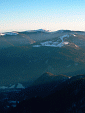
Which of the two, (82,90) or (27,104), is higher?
(82,90)

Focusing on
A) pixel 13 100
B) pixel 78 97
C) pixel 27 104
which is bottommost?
pixel 13 100

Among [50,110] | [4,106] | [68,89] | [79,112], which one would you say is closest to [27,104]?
[50,110]

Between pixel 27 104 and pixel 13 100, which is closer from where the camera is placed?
pixel 27 104

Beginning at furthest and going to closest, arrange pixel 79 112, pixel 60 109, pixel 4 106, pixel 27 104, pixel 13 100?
1. pixel 13 100
2. pixel 4 106
3. pixel 27 104
4. pixel 60 109
5. pixel 79 112

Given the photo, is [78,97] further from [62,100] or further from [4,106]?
[4,106]

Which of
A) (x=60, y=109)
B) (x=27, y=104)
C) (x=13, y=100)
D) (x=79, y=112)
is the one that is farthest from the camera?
(x=13, y=100)

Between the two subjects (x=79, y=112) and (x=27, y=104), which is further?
(x=27, y=104)

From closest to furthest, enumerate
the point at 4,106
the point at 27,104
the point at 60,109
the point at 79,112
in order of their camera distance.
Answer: the point at 79,112, the point at 60,109, the point at 27,104, the point at 4,106

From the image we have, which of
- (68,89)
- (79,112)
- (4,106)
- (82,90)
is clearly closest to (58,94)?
(68,89)

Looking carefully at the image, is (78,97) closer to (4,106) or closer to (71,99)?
(71,99)
